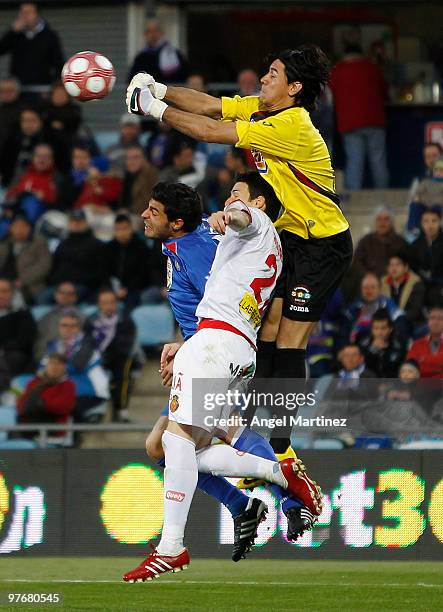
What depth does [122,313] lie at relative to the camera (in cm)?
1555

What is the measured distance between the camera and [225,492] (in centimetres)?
959

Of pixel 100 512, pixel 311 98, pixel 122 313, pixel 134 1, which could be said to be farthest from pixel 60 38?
pixel 311 98

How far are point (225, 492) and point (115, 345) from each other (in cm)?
571

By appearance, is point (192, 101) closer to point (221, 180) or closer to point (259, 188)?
point (259, 188)

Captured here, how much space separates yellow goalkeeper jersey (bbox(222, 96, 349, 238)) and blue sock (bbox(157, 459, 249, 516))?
157 cm

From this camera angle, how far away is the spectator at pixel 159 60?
1792cm

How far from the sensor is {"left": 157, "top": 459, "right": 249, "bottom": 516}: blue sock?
9.52 m

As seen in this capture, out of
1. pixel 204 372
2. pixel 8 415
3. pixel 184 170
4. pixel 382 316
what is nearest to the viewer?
pixel 204 372

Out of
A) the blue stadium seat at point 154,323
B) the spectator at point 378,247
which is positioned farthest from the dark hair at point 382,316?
the blue stadium seat at point 154,323

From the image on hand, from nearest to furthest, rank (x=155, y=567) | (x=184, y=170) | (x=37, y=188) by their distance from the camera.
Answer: (x=155, y=567) → (x=184, y=170) → (x=37, y=188)

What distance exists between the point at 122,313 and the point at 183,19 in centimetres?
530

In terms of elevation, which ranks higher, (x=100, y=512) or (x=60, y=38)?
(x=60, y=38)

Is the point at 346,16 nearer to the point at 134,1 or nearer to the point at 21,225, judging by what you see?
the point at 134,1

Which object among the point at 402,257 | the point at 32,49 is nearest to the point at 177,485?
the point at 402,257
